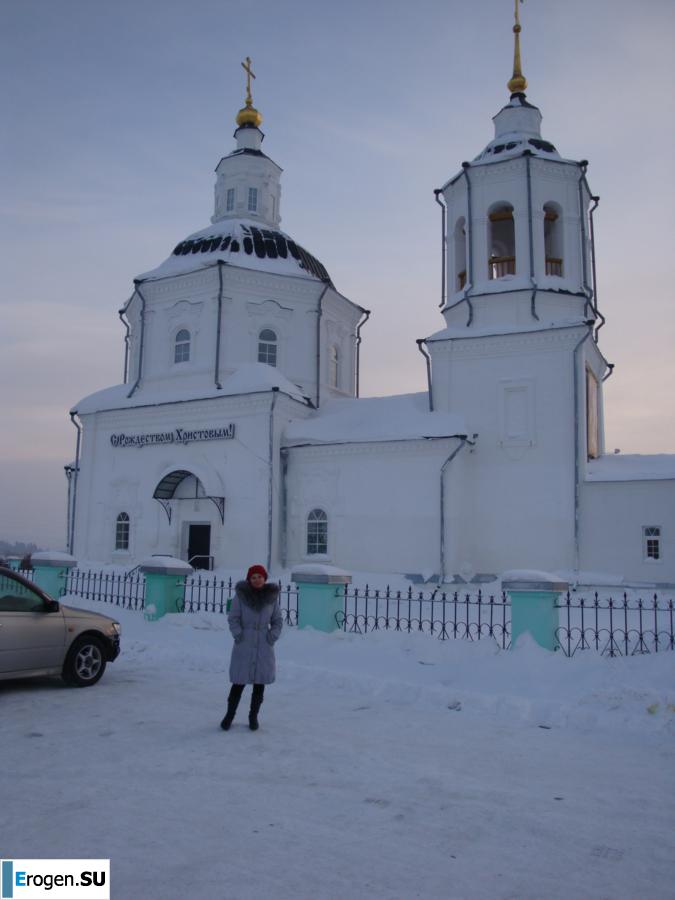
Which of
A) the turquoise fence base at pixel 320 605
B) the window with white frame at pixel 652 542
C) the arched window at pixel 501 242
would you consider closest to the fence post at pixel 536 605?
the turquoise fence base at pixel 320 605

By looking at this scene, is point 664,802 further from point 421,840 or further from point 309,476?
point 309,476

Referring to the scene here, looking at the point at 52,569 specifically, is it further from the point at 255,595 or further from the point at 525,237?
the point at 525,237

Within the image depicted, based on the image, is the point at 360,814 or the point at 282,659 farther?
the point at 282,659

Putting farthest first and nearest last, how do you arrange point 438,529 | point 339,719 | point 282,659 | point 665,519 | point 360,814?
point 438,529, point 665,519, point 282,659, point 339,719, point 360,814

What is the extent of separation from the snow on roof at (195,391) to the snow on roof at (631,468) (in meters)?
9.23

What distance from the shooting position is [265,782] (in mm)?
5219

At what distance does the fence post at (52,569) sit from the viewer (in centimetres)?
1572

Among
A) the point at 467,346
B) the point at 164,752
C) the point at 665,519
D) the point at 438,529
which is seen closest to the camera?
the point at 164,752

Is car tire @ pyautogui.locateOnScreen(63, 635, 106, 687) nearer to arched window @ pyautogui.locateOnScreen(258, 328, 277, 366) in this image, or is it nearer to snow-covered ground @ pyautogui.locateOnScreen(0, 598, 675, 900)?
snow-covered ground @ pyautogui.locateOnScreen(0, 598, 675, 900)

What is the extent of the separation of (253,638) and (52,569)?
33.9ft

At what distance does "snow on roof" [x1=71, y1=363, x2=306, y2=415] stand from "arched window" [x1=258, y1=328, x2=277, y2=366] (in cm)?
84

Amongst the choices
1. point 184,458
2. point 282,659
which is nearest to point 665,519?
point 282,659

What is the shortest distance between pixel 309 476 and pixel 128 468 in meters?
6.44

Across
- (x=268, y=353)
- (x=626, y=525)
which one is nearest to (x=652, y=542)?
(x=626, y=525)
